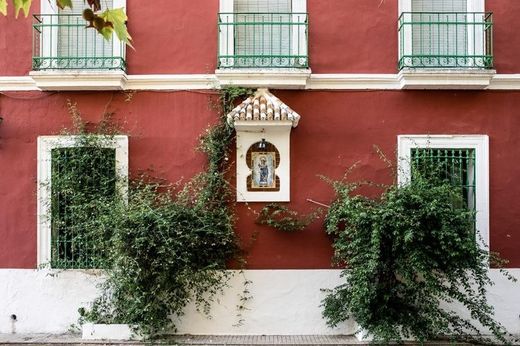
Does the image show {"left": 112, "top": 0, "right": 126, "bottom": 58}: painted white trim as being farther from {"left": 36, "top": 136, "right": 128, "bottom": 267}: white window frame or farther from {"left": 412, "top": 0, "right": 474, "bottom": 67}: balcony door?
{"left": 412, "top": 0, "right": 474, "bottom": 67}: balcony door

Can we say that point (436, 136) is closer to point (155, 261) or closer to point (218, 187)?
point (218, 187)

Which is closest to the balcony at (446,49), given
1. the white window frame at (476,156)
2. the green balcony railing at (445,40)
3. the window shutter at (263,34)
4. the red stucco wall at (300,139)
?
the green balcony railing at (445,40)

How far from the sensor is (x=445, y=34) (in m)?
9.31

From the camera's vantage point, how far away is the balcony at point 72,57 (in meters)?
8.84

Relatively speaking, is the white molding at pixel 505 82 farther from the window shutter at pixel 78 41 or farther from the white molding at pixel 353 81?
→ the window shutter at pixel 78 41

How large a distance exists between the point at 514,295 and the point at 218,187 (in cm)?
489

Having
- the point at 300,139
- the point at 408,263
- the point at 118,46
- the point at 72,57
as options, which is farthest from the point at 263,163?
the point at 72,57

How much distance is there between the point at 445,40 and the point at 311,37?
2.20 metres

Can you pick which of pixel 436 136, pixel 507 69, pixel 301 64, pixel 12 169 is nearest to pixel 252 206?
pixel 301 64

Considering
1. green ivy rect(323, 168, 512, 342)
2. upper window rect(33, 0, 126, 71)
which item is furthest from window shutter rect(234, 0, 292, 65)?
green ivy rect(323, 168, 512, 342)

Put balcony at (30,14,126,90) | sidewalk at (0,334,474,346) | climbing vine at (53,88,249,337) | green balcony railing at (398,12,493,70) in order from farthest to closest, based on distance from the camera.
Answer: green balcony railing at (398,12,493,70) → balcony at (30,14,126,90) → sidewalk at (0,334,474,346) → climbing vine at (53,88,249,337)

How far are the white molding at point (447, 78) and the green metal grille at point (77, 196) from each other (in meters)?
4.80

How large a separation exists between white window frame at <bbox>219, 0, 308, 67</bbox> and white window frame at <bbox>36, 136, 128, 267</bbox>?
221cm

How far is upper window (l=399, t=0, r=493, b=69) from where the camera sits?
354 inches
